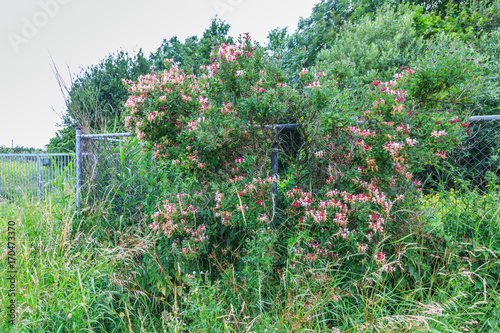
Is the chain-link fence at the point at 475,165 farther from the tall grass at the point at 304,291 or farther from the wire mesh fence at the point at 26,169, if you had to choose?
the wire mesh fence at the point at 26,169

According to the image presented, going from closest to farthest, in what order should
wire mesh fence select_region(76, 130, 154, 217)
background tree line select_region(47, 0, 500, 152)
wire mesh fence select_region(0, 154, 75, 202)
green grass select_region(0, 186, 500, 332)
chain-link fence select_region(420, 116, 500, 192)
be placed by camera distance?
green grass select_region(0, 186, 500, 332) → chain-link fence select_region(420, 116, 500, 192) → wire mesh fence select_region(76, 130, 154, 217) → background tree line select_region(47, 0, 500, 152) → wire mesh fence select_region(0, 154, 75, 202)

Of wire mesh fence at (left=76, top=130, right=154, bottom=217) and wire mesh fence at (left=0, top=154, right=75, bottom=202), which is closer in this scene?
wire mesh fence at (left=76, top=130, right=154, bottom=217)

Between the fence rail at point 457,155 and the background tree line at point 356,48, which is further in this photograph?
the background tree line at point 356,48

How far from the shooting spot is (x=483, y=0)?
8.57 m

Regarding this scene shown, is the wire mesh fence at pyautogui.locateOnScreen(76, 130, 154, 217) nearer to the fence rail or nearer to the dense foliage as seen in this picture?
the fence rail

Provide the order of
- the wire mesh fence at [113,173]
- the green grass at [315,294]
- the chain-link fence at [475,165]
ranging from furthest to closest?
the wire mesh fence at [113,173], the chain-link fence at [475,165], the green grass at [315,294]

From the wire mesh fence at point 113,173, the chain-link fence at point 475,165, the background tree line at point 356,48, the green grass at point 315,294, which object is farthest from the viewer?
the background tree line at point 356,48

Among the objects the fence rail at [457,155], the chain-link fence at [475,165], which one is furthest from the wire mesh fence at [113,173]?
the chain-link fence at [475,165]

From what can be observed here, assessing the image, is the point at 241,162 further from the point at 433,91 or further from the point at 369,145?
the point at 433,91

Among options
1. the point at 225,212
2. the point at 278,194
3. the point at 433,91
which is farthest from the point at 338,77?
the point at 225,212

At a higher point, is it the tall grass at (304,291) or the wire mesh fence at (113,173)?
the wire mesh fence at (113,173)

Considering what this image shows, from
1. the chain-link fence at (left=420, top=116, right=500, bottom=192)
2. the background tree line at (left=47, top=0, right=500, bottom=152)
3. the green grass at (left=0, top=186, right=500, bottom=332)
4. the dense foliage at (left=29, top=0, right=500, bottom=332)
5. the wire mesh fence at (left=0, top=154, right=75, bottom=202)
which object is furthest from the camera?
the wire mesh fence at (left=0, top=154, right=75, bottom=202)

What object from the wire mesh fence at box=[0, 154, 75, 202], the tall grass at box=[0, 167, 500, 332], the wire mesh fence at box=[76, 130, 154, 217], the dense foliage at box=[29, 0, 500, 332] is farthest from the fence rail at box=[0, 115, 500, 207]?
the tall grass at box=[0, 167, 500, 332]

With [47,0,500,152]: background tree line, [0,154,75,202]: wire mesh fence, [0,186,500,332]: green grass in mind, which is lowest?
[0,186,500,332]: green grass
